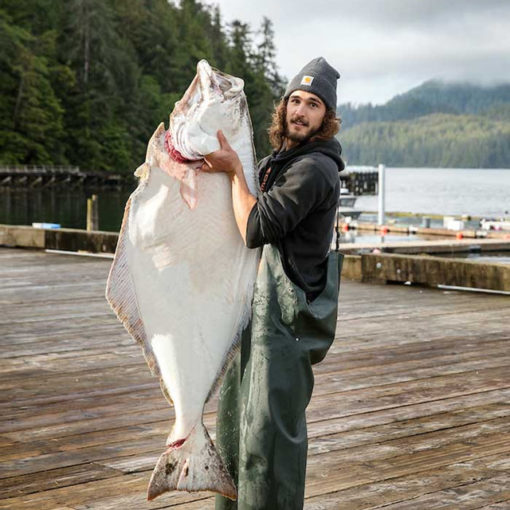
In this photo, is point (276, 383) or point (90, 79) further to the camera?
point (90, 79)

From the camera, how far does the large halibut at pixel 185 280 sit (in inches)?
106

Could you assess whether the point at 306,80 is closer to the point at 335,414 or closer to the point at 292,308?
the point at 292,308

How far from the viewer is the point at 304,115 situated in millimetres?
2908

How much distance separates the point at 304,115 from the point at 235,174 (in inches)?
11.8

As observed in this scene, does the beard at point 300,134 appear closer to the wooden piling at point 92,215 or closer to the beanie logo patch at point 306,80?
the beanie logo patch at point 306,80

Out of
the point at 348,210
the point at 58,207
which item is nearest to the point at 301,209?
the point at 348,210

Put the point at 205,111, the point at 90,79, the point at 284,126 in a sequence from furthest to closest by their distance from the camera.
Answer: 1. the point at 90,79
2. the point at 284,126
3. the point at 205,111

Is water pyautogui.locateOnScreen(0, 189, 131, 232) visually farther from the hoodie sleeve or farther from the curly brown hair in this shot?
the hoodie sleeve

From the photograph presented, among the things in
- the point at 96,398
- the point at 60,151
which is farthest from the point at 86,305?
the point at 60,151

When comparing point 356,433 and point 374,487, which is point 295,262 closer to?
point 374,487

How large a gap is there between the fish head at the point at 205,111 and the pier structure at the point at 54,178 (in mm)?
76598

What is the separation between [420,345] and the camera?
6.64 m

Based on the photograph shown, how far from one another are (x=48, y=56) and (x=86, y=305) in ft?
269

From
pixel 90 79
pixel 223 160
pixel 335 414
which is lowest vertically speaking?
pixel 335 414
